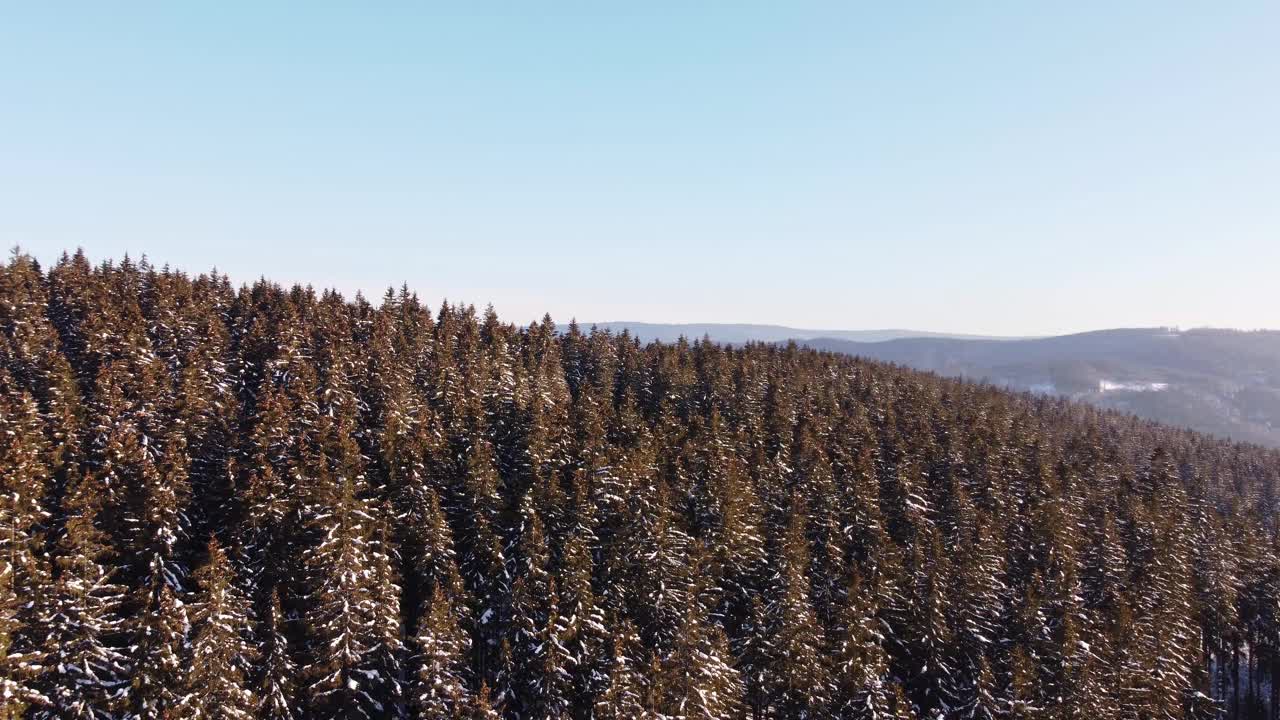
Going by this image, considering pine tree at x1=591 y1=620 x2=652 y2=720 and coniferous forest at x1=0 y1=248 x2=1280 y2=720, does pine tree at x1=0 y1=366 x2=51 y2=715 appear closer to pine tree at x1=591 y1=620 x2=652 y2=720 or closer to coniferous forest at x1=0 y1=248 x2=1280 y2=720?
coniferous forest at x1=0 y1=248 x2=1280 y2=720

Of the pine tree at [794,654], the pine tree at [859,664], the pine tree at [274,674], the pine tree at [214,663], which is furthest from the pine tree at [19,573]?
the pine tree at [859,664]

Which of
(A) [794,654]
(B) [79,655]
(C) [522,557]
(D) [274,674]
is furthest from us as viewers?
(C) [522,557]

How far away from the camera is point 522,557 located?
39.2 meters

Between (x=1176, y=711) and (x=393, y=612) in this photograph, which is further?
(x=1176, y=711)

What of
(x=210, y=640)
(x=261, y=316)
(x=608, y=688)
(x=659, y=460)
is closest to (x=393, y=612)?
(x=210, y=640)

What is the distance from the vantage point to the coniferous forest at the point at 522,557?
30.4m

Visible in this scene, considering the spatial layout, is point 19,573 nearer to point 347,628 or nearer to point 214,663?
point 214,663

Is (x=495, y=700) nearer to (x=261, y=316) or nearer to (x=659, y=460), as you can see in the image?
(x=659, y=460)

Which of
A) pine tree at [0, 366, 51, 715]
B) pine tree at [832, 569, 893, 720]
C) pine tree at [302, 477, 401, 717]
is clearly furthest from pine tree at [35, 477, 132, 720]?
pine tree at [832, 569, 893, 720]

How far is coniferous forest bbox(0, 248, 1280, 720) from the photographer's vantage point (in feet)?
99.7

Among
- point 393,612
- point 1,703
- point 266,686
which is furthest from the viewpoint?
point 393,612

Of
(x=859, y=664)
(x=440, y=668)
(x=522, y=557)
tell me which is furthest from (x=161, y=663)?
(x=859, y=664)

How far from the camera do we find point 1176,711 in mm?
40188

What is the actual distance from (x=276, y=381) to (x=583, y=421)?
90.4 ft
